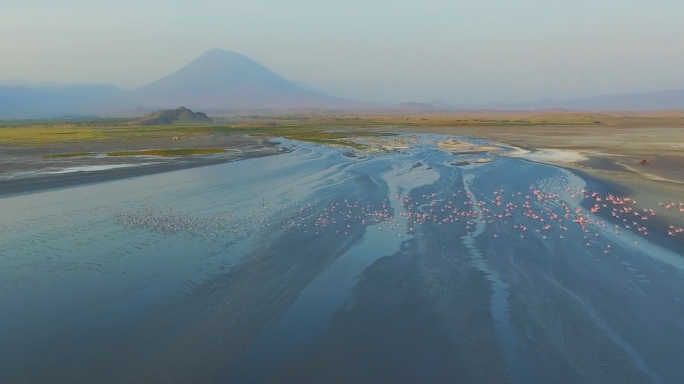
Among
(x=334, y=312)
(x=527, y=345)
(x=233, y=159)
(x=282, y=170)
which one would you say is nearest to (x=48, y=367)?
(x=334, y=312)

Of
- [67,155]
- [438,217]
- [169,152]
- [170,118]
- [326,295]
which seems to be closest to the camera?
[326,295]

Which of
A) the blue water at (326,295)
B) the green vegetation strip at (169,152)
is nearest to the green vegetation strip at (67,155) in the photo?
the green vegetation strip at (169,152)

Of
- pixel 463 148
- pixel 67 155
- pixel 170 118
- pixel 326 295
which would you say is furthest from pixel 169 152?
pixel 170 118

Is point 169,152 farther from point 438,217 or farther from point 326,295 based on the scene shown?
point 326,295

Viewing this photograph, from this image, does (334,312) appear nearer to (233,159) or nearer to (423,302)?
(423,302)

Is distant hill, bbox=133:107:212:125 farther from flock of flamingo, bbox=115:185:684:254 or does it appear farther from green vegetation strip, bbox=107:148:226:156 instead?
flock of flamingo, bbox=115:185:684:254

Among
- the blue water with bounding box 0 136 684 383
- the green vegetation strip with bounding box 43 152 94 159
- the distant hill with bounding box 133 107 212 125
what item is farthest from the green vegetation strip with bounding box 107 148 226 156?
the distant hill with bounding box 133 107 212 125
